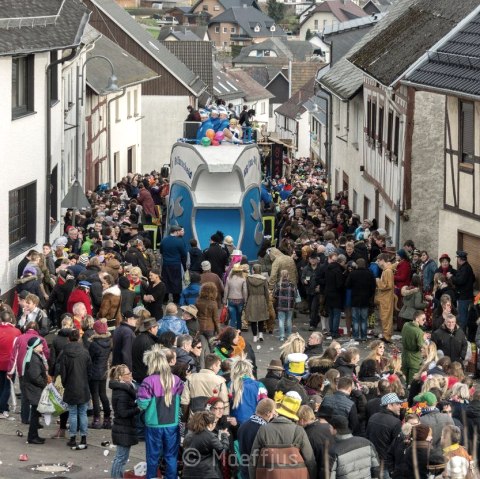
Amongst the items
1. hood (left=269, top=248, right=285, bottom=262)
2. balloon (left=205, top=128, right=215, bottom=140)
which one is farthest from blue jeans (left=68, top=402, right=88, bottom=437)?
balloon (left=205, top=128, right=215, bottom=140)

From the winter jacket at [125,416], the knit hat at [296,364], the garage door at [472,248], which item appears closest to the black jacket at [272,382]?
the knit hat at [296,364]

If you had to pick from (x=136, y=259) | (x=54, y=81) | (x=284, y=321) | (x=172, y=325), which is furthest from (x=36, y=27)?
(x=172, y=325)

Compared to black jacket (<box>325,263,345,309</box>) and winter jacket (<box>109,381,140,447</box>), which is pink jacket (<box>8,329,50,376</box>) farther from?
black jacket (<box>325,263,345,309</box>)

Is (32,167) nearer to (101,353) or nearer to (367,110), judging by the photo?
(101,353)

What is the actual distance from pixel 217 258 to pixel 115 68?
98.0ft

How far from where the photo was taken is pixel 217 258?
1164 inches

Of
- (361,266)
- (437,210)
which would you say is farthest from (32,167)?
(437,210)

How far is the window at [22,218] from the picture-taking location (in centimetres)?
2809

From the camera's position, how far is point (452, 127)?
28734 mm

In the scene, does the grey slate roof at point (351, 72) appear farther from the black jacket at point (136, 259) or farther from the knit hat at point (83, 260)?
the knit hat at point (83, 260)

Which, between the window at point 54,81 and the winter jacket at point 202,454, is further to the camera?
the window at point 54,81

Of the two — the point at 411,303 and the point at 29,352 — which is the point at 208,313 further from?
the point at 29,352

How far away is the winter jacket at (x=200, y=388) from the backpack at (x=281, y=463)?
98.6 inches

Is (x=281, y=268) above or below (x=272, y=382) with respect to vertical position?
above
